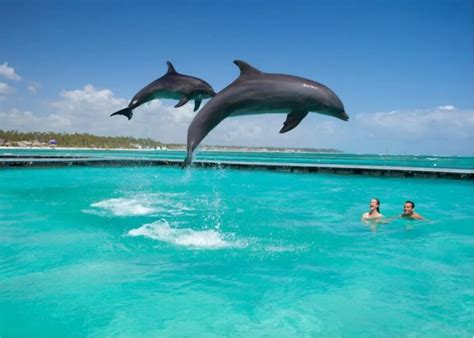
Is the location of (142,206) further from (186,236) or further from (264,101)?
(264,101)

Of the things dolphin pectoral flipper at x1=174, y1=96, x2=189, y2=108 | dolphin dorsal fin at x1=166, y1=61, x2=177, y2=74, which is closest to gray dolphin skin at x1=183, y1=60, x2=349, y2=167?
dolphin pectoral flipper at x1=174, y1=96, x2=189, y2=108

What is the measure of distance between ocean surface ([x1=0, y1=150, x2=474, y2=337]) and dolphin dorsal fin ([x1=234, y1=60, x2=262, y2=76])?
11.7 ft

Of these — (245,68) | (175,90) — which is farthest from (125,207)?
(245,68)

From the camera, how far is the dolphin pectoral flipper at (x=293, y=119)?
5.86m

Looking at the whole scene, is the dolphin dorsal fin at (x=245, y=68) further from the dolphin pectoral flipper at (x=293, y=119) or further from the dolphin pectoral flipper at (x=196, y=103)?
the dolphin pectoral flipper at (x=196, y=103)

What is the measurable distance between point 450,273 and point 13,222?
1176cm

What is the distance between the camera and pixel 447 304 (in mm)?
6453

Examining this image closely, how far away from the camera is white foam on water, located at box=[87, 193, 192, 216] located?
1390 cm

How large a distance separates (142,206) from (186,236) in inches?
209

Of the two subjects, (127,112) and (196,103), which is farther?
(127,112)

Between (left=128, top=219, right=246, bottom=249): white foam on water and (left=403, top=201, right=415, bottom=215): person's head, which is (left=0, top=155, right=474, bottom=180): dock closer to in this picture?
(left=403, top=201, right=415, bottom=215): person's head

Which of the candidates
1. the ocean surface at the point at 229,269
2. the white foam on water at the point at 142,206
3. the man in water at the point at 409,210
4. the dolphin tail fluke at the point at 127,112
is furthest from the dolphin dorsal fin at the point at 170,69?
the man in water at the point at 409,210

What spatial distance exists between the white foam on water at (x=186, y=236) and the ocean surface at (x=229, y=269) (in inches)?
1.9

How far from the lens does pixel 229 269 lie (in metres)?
7.81
